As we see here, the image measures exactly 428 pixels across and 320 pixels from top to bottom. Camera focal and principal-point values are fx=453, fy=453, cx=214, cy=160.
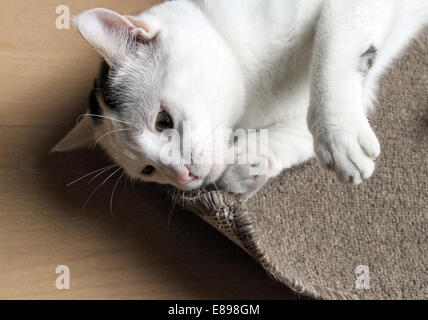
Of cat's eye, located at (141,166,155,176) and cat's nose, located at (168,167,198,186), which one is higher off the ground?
cat's nose, located at (168,167,198,186)

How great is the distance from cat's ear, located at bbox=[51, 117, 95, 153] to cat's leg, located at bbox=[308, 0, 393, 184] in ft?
1.84

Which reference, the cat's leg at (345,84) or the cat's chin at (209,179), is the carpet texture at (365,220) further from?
the cat's leg at (345,84)

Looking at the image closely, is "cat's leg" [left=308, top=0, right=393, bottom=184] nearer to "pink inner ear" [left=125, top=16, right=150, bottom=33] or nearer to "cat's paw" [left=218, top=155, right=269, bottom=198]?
"cat's paw" [left=218, top=155, right=269, bottom=198]

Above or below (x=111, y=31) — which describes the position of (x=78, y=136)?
below

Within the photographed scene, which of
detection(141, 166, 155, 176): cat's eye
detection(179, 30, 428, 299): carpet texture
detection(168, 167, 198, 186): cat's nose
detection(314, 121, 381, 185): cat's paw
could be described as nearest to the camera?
detection(314, 121, 381, 185): cat's paw

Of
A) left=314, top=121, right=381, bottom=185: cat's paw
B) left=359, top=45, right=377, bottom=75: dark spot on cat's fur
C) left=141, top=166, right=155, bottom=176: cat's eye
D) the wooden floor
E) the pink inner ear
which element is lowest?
the wooden floor

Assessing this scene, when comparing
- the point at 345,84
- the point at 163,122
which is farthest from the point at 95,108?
the point at 345,84

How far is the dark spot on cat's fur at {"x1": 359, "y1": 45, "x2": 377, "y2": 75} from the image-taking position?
87 centimetres

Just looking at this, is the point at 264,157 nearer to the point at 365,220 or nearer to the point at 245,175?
the point at 245,175

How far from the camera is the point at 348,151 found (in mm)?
802

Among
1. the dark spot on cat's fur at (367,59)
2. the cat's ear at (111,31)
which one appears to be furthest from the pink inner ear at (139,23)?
the dark spot on cat's fur at (367,59)

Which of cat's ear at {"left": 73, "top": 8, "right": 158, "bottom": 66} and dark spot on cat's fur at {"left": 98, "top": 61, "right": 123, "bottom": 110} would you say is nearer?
cat's ear at {"left": 73, "top": 8, "right": 158, "bottom": 66}

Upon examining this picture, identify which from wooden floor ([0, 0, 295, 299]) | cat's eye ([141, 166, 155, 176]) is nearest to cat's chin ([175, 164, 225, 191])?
cat's eye ([141, 166, 155, 176])

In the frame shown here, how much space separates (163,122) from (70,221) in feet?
1.61
